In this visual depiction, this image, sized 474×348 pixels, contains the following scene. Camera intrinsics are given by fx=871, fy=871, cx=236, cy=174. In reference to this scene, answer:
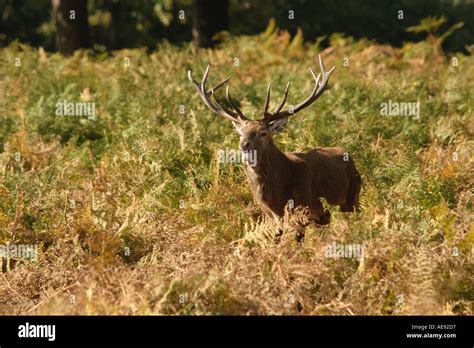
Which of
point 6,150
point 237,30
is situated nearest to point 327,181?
point 6,150

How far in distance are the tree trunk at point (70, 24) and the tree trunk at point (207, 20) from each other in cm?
269

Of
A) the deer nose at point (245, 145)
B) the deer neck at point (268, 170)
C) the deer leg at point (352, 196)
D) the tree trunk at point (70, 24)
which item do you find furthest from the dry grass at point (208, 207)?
the tree trunk at point (70, 24)

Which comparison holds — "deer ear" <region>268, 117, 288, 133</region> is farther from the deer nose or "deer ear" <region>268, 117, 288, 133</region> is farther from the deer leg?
the deer leg

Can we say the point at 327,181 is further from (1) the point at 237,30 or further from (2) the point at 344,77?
(1) the point at 237,30

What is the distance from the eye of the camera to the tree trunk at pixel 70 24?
2038 cm

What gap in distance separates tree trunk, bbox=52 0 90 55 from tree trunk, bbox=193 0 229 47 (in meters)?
2.69

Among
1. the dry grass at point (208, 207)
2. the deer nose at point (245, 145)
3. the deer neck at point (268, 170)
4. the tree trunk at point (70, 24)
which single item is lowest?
the dry grass at point (208, 207)

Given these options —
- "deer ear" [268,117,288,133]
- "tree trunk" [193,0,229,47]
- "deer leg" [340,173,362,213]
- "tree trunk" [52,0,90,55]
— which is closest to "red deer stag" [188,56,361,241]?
"deer ear" [268,117,288,133]

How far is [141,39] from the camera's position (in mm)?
26438

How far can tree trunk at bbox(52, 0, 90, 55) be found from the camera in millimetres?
20375

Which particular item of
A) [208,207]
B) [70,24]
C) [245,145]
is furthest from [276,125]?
[70,24]

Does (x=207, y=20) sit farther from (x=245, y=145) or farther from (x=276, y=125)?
(x=245, y=145)

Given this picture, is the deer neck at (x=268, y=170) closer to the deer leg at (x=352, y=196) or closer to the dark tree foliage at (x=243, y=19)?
the deer leg at (x=352, y=196)

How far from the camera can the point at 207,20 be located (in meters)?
21.6
